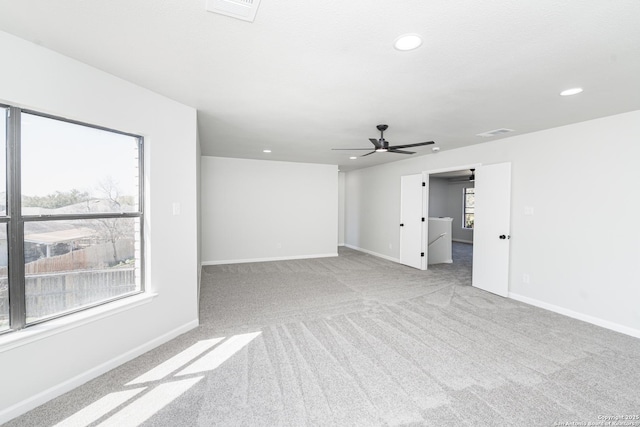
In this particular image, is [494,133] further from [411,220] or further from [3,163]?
[3,163]

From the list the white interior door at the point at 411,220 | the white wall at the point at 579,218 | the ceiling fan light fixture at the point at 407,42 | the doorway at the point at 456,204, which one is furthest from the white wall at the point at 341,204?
the ceiling fan light fixture at the point at 407,42

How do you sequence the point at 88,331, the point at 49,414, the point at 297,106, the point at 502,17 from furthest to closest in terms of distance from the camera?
the point at 297,106 → the point at 88,331 → the point at 49,414 → the point at 502,17

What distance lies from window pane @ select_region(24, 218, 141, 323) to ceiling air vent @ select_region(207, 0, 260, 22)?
199cm

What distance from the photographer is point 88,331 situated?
2270 mm

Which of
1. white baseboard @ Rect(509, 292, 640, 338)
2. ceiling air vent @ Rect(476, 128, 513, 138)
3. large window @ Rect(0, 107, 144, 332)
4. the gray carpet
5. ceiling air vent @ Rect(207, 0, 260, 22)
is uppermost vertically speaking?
ceiling air vent @ Rect(476, 128, 513, 138)

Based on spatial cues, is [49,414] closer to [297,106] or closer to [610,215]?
[297,106]

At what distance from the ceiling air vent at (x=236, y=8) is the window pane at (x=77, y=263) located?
78.5 inches

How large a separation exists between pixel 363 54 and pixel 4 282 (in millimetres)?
2910

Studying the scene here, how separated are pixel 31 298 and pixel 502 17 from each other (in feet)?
11.8

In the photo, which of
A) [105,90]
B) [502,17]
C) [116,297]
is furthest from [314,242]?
[502,17]

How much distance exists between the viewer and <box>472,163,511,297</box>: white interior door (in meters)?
4.43

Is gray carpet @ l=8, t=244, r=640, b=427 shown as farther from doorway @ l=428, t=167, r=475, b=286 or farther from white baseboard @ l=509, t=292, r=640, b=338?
doorway @ l=428, t=167, r=475, b=286

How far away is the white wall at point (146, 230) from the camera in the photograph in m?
1.88

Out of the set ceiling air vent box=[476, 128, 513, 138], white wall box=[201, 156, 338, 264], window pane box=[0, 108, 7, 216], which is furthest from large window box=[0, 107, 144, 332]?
ceiling air vent box=[476, 128, 513, 138]
